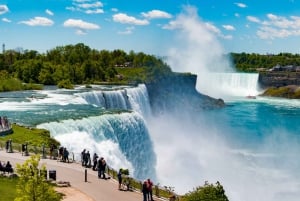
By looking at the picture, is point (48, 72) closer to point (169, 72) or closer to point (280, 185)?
point (169, 72)

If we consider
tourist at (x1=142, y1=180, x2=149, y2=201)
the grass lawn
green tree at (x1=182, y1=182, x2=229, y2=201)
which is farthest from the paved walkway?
green tree at (x1=182, y1=182, x2=229, y2=201)

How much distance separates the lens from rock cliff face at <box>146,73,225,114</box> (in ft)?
243

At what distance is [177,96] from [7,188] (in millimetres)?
65032

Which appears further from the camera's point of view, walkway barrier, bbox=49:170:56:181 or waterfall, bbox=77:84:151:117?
waterfall, bbox=77:84:151:117

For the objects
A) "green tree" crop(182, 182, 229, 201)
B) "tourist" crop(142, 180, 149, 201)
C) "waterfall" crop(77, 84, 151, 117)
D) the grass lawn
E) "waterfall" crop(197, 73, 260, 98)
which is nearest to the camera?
"green tree" crop(182, 182, 229, 201)

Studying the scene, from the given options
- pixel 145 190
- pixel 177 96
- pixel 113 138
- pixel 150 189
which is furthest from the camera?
pixel 177 96

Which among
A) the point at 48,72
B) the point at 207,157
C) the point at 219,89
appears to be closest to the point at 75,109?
the point at 207,157

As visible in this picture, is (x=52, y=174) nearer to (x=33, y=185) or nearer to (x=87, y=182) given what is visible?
(x=87, y=182)

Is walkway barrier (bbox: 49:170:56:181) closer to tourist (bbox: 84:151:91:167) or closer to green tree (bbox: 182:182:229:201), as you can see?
tourist (bbox: 84:151:91:167)

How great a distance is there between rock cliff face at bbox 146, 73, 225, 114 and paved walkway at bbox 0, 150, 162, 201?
4865cm

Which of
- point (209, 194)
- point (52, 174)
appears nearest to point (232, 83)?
point (52, 174)

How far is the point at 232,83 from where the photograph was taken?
124812 millimetres

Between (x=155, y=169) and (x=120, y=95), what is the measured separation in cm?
1893

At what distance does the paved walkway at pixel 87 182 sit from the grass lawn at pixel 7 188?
5.54ft
